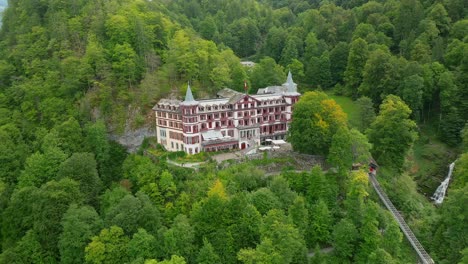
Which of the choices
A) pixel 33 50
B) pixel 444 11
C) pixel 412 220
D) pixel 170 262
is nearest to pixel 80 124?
A: pixel 33 50

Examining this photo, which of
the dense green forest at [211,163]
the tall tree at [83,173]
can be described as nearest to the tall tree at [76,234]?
the dense green forest at [211,163]

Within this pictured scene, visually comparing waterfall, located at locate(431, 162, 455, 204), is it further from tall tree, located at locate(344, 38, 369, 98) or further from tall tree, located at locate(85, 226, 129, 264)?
tall tree, located at locate(85, 226, 129, 264)

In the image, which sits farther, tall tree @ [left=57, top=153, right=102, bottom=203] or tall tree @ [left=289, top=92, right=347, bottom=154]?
tall tree @ [left=289, top=92, right=347, bottom=154]

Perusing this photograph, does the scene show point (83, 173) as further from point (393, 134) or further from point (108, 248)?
point (393, 134)

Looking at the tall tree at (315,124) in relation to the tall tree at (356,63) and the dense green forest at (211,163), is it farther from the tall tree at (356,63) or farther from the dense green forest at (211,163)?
the tall tree at (356,63)

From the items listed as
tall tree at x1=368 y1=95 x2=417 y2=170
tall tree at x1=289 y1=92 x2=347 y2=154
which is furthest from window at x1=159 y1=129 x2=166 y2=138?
tall tree at x1=368 y1=95 x2=417 y2=170

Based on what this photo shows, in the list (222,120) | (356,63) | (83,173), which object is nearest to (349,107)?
(356,63)
